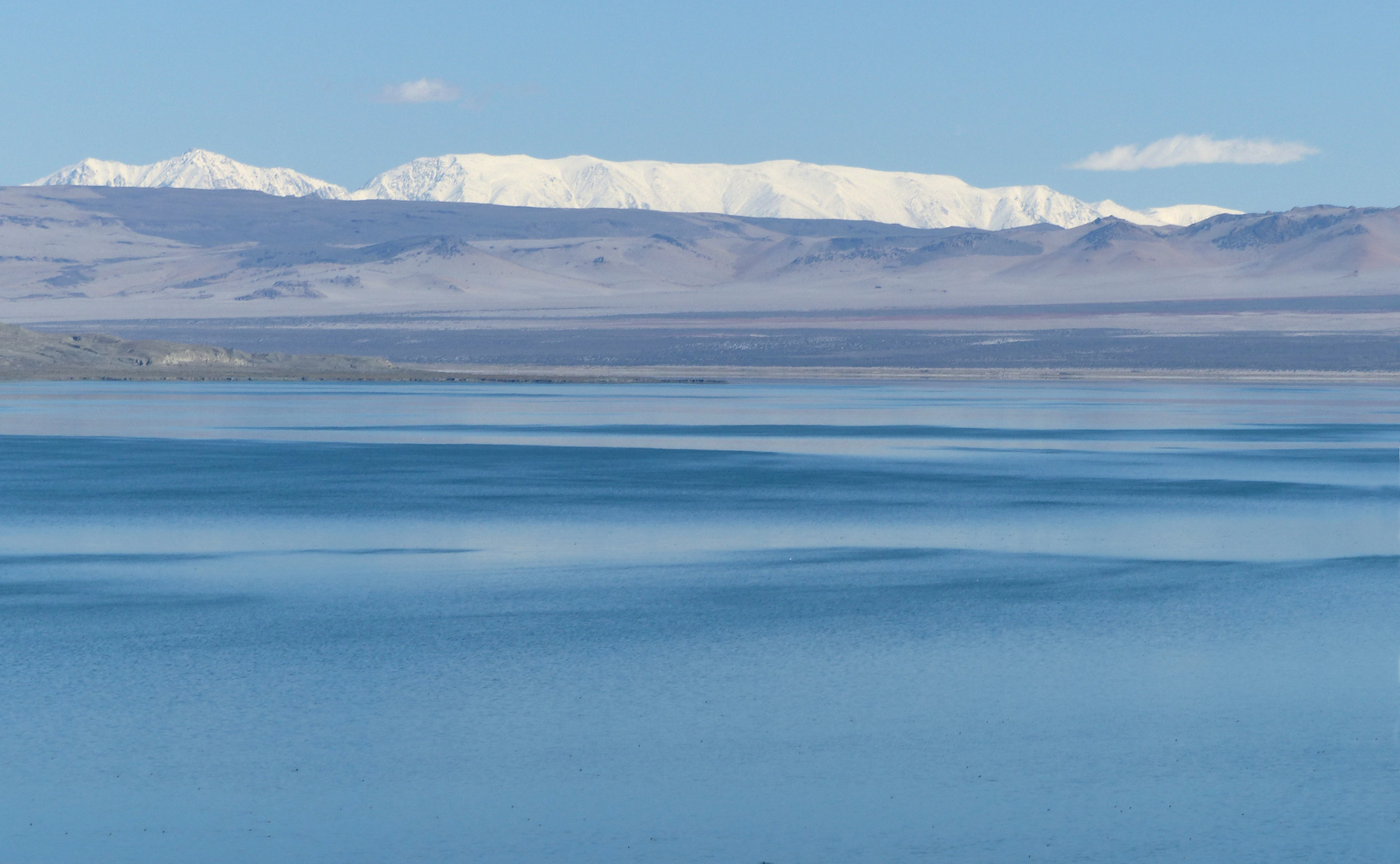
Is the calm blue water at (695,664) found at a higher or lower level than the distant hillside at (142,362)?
higher

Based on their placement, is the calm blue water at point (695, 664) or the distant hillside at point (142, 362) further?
the distant hillside at point (142, 362)

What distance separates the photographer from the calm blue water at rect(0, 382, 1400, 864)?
28.5ft

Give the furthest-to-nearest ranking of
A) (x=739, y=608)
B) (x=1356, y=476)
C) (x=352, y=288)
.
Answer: (x=352, y=288), (x=1356, y=476), (x=739, y=608)

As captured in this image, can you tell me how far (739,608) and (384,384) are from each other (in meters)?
43.1

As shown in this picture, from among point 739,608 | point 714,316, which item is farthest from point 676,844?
point 714,316

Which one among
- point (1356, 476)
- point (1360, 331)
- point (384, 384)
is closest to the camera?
point (1356, 476)

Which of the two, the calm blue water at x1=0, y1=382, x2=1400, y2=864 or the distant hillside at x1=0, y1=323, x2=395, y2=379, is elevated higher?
the calm blue water at x1=0, y1=382, x2=1400, y2=864

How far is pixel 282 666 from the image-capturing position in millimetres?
11836

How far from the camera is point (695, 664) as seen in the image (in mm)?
11984

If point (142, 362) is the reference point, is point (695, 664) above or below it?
above

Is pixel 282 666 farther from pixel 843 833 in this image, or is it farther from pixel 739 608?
pixel 843 833

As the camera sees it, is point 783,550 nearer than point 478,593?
No

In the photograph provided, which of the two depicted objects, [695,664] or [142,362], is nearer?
[695,664]

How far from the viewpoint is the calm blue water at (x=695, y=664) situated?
8.70 metres
